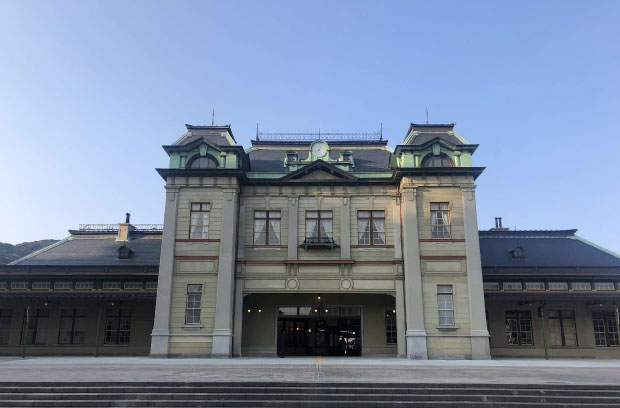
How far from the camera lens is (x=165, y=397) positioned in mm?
12266

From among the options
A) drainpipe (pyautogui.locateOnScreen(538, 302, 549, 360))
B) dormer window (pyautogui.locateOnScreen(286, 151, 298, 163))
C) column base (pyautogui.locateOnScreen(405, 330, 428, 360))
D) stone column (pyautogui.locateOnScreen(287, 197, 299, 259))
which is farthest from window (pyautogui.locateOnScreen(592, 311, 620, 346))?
dormer window (pyautogui.locateOnScreen(286, 151, 298, 163))

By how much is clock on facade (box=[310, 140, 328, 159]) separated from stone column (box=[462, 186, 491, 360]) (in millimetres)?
8017

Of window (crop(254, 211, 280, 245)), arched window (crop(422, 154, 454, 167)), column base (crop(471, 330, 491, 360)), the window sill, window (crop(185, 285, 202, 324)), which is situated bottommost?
column base (crop(471, 330, 491, 360))

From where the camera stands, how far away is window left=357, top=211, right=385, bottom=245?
26469mm

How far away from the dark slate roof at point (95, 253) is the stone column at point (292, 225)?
8.50 meters

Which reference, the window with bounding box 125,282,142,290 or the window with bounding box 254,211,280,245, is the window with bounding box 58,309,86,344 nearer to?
the window with bounding box 125,282,142,290

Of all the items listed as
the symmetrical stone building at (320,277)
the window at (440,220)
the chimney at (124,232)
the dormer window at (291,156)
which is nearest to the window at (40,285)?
the symmetrical stone building at (320,277)

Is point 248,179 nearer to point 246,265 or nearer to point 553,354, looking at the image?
point 246,265

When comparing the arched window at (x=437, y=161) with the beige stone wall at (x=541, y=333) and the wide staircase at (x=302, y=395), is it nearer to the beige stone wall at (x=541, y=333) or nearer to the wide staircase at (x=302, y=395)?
the beige stone wall at (x=541, y=333)

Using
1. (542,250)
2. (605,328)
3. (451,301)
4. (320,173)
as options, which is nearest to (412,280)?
(451,301)

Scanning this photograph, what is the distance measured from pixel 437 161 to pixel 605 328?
537 inches

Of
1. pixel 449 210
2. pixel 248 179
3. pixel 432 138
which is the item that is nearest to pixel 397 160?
pixel 432 138

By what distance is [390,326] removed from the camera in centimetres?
2716

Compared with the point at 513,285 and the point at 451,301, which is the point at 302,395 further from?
the point at 513,285
